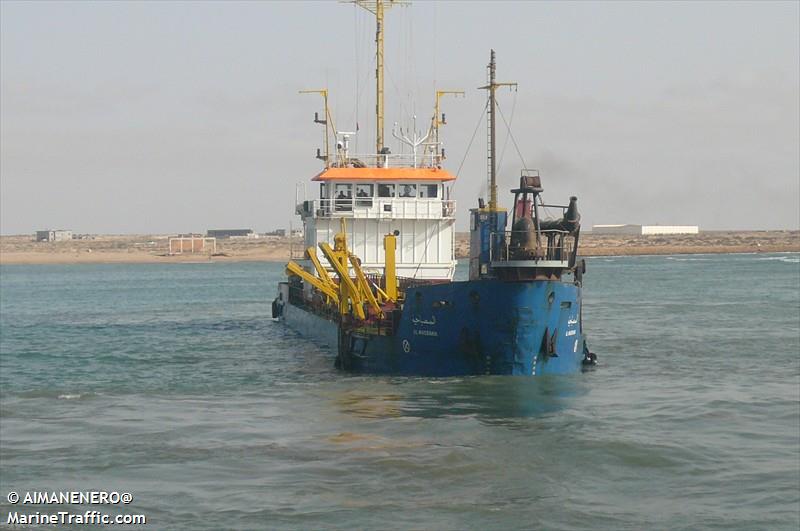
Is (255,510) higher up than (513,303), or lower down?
lower down

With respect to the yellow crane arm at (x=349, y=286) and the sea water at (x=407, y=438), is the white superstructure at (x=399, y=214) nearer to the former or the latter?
the sea water at (x=407, y=438)

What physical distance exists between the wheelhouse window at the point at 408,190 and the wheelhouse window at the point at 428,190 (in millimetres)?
201

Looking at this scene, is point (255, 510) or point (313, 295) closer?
point (255, 510)

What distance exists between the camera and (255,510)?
1465cm

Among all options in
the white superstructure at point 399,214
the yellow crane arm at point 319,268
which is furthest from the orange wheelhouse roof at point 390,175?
the yellow crane arm at point 319,268

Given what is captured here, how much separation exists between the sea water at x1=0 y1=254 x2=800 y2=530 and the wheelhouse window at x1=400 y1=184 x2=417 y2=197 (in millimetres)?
5806

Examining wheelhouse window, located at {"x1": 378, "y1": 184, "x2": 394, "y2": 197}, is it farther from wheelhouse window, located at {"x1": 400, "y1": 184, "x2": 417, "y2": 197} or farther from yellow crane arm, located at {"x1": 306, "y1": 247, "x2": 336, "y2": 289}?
yellow crane arm, located at {"x1": 306, "y1": 247, "x2": 336, "y2": 289}

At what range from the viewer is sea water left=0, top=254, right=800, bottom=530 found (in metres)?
14.8

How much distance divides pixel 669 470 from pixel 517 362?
7.09 metres

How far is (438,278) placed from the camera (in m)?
35.3

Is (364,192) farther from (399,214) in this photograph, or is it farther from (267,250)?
(267,250)

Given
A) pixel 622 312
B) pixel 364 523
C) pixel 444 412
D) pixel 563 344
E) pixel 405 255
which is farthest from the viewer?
pixel 622 312

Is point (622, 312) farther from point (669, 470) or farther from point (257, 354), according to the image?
point (669, 470)

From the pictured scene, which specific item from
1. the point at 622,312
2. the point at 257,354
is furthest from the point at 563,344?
the point at 622,312
